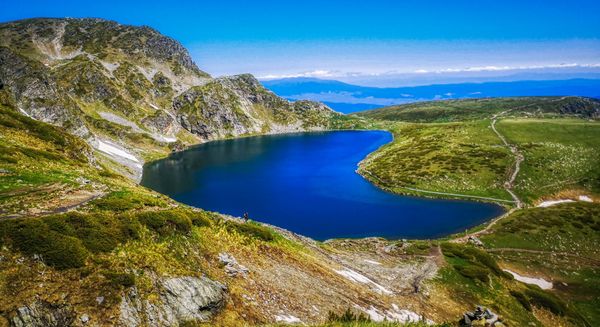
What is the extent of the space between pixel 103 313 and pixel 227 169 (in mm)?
132279

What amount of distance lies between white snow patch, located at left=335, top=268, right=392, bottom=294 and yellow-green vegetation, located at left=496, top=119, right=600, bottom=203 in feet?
286

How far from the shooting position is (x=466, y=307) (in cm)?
4075

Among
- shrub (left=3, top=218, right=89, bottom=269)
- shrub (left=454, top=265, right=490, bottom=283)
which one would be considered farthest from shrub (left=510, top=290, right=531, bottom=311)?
shrub (left=3, top=218, right=89, bottom=269)

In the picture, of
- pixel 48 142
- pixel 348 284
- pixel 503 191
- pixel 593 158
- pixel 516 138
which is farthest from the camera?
pixel 516 138

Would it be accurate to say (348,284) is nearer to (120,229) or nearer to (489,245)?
(120,229)

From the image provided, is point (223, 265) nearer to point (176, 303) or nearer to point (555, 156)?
point (176, 303)

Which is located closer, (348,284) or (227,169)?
(348,284)

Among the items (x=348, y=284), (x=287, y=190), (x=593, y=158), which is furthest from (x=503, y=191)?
(x=348, y=284)

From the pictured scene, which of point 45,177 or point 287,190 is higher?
point 45,177

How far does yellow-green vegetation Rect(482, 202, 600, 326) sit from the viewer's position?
56.3m

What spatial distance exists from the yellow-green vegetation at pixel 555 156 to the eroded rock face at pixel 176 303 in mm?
109738

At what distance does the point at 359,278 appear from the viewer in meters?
40.5

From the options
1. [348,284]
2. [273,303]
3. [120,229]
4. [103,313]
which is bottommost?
[348,284]

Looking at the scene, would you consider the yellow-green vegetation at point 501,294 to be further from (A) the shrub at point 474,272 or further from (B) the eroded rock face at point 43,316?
(B) the eroded rock face at point 43,316
